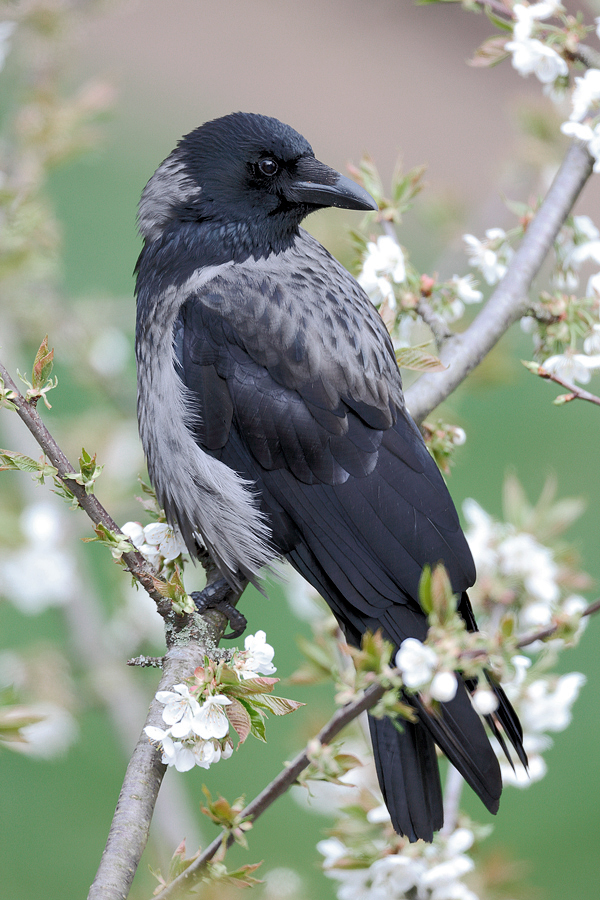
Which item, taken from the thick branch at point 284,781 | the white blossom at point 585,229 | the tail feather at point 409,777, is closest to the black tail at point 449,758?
the tail feather at point 409,777

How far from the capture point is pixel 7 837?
4309mm

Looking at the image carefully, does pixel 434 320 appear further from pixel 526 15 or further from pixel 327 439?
pixel 526 15

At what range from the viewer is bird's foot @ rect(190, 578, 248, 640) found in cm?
228

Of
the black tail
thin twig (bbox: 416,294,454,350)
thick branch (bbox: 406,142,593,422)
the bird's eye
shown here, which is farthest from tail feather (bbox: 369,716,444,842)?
the bird's eye

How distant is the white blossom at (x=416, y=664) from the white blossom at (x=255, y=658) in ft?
1.10

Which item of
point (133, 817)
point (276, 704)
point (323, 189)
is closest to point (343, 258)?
point (323, 189)

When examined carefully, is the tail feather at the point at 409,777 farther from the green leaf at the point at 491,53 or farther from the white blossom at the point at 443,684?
the green leaf at the point at 491,53

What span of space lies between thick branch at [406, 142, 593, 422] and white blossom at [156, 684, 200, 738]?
3.55 feet

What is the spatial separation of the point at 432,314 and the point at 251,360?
44cm

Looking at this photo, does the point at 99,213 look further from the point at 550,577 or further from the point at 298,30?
the point at 550,577

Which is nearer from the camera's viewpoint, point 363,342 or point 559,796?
point 363,342

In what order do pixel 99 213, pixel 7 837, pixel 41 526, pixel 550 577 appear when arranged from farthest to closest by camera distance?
pixel 99 213, pixel 7 837, pixel 41 526, pixel 550 577

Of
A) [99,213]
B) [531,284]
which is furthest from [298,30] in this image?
[531,284]

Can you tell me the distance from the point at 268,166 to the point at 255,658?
4.69 feet
